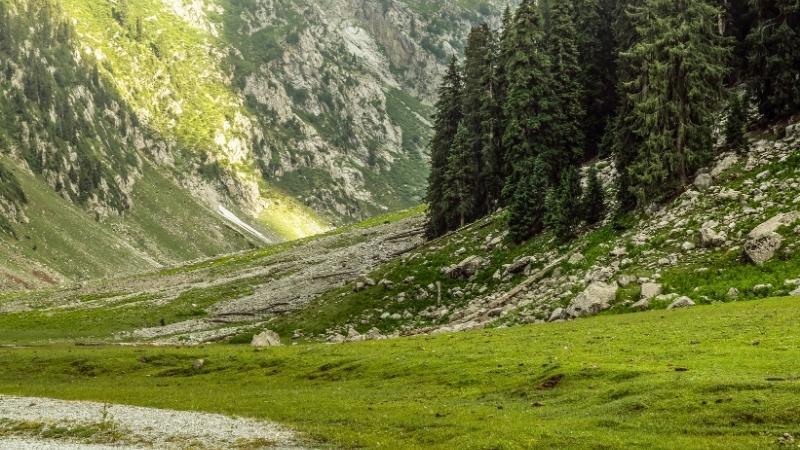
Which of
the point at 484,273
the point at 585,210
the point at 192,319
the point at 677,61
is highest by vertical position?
the point at 677,61

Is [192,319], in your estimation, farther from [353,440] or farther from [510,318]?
[353,440]

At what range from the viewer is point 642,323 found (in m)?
41.6

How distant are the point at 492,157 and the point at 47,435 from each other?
66.1 meters

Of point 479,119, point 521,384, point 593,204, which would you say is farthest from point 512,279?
point 479,119

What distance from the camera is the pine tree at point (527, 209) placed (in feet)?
233

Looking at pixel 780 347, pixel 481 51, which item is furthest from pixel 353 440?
pixel 481 51

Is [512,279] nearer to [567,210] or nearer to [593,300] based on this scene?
[567,210]

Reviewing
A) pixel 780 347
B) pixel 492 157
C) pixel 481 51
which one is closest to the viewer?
pixel 780 347

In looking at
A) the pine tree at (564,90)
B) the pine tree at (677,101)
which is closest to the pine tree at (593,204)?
the pine tree at (677,101)

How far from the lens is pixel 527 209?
71.0 m

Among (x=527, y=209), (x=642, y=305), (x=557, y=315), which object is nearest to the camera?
(x=642, y=305)

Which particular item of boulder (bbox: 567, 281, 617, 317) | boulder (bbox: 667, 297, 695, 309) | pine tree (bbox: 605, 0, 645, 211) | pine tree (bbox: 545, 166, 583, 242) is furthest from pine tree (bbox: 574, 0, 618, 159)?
boulder (bbox: 667, 297, 695, 309)

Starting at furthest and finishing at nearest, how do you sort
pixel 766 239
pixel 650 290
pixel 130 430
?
pixel 650 290
pixel 766 239
pixel 130 430

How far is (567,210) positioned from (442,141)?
126 ft
